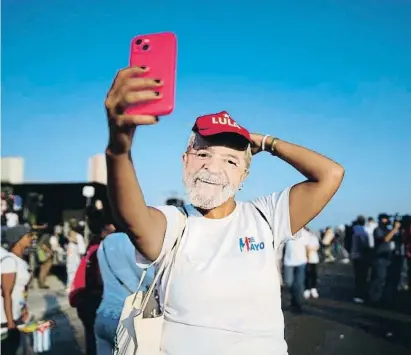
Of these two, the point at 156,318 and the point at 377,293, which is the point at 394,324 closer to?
the point at 377,293

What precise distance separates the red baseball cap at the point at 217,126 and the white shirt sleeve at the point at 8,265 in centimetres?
291

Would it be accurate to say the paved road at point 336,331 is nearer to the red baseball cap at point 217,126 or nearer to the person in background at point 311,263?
the person in background at point 311,263

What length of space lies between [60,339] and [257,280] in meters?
6.08

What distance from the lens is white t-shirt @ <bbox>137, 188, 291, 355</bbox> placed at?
71.1 inches

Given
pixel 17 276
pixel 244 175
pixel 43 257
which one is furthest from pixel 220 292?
pixel 43 257

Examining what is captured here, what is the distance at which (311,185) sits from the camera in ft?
6.91

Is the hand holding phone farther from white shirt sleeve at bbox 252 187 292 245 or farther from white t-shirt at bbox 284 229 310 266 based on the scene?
white t-shirt at bbox 284 229 310 266

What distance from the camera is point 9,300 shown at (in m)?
4.29

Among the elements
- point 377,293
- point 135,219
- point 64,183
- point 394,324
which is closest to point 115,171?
point 135,219

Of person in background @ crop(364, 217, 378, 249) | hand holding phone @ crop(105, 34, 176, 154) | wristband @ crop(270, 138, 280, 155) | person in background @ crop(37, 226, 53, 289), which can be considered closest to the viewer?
hand holding phone @ crop(105, 34, 176, 154)

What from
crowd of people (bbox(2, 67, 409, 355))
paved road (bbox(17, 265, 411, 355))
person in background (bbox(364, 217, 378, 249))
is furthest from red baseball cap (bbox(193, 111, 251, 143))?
person in background (bbox(364, 217, 378, 249))

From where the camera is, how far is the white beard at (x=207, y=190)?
200 cm

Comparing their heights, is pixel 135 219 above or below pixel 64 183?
below

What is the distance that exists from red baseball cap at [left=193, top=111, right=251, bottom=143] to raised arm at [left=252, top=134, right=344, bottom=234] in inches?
10.0
